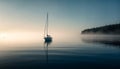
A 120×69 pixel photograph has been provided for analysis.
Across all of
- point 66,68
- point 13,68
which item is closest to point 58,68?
point 66,68

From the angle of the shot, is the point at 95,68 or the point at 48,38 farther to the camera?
the point at 48,38

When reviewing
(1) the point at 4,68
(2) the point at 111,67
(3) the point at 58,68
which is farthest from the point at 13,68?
(2) the point at 111,67

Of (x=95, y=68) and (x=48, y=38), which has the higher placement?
(x=48, y=38)

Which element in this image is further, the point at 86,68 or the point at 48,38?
the point at 48,38

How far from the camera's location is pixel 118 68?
29906 mm

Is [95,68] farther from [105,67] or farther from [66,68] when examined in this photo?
[66,68]

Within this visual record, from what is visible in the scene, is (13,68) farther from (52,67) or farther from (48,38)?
(48,38)

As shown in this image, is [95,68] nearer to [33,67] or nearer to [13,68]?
[33,67]

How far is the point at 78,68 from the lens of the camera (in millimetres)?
30516

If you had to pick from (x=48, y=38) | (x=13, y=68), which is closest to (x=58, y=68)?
(x=13, y=68)

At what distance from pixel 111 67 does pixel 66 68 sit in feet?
19.6

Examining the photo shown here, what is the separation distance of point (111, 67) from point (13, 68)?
→ 42.2 ft

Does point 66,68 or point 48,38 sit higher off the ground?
point 48,38

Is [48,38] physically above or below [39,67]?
above
